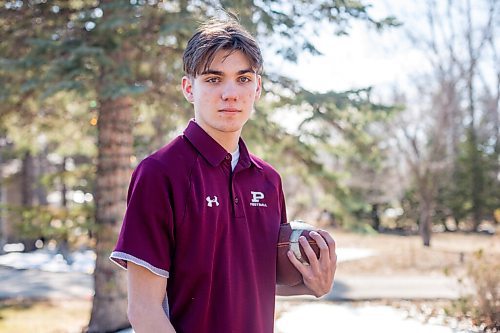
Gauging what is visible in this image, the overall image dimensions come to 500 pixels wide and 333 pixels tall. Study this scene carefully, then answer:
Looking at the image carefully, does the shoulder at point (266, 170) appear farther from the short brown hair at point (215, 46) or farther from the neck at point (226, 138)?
the short brown hair at point (215, 46)

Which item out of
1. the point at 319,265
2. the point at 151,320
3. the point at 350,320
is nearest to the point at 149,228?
the point at 151,320

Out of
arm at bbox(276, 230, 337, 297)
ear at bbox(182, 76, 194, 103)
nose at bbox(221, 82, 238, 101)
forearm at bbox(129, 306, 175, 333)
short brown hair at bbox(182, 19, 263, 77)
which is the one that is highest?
short brown hair at bbox(182, 19, 263, 77)

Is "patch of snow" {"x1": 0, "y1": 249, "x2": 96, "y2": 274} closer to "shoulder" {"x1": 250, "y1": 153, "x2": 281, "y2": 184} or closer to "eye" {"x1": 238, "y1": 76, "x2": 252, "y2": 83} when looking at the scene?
"shoulder" {"x1": 250, "y1": 153, "x2": 281, "y2": 184}

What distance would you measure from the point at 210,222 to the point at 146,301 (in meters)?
0.29

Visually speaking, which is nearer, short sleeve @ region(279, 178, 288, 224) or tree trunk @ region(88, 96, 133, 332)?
short sleeve @ region(279, 178, 288, 224)

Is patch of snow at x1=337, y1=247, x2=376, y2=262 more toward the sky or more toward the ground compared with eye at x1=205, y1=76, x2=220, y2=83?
more toward the ground

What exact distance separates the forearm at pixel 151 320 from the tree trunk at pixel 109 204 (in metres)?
5.73

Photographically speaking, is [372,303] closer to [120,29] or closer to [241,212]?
[120,29]

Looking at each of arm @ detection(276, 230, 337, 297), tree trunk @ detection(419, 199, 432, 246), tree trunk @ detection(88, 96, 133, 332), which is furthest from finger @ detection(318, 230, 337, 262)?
tree trunk @ detection(419, 199, 432, 246)

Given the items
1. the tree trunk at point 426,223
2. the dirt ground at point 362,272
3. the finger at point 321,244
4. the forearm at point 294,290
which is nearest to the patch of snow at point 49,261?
the dirt ground at point 362,272

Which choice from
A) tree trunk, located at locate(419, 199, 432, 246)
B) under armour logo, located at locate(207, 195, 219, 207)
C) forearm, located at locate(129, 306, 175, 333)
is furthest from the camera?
tree trunk, located at locate(419, 199, 432, 246)

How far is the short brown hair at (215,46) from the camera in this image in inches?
71.6

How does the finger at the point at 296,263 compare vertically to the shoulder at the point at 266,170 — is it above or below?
below

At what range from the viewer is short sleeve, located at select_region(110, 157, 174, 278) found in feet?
5.35
